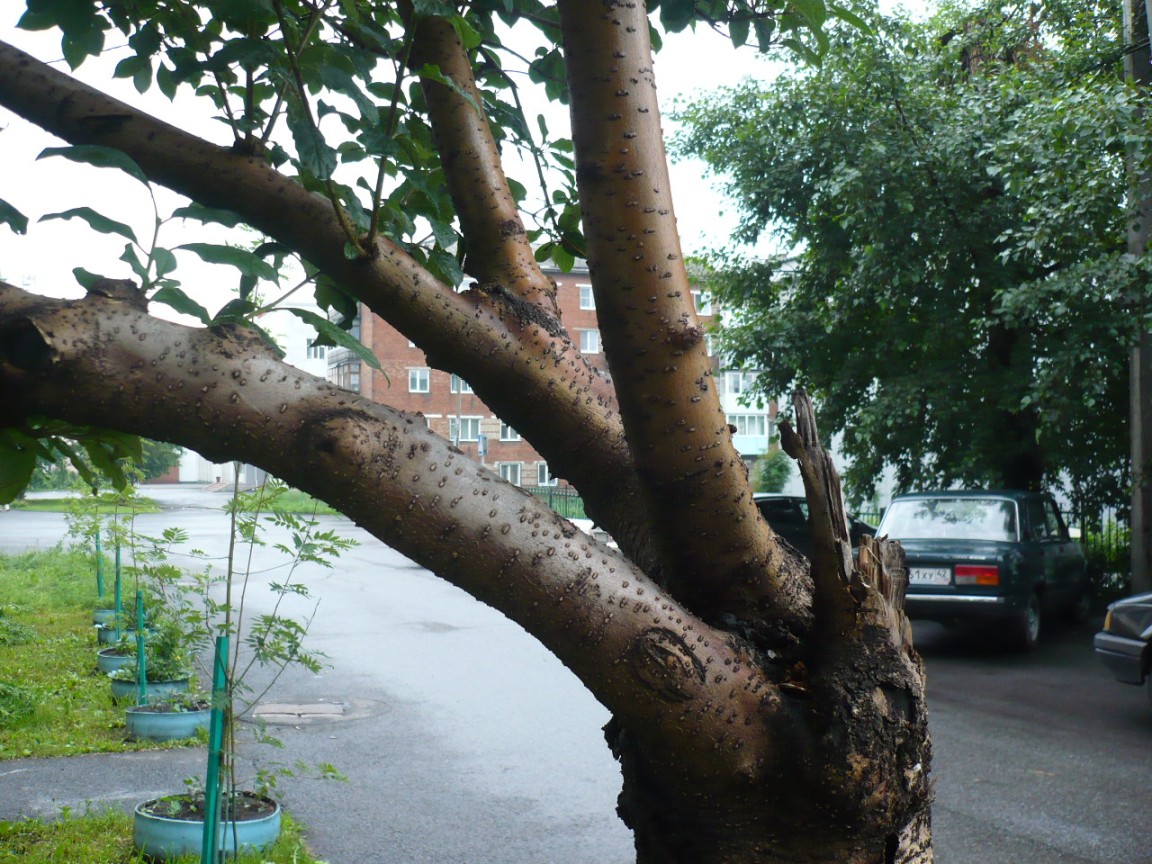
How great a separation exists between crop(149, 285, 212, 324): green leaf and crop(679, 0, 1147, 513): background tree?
10.7 m

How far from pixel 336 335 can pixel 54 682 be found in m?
8.09

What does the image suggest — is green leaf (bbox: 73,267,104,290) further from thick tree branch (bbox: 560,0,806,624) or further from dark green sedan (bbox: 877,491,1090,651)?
dark green sedan (bbox: 877,491,1090,651)

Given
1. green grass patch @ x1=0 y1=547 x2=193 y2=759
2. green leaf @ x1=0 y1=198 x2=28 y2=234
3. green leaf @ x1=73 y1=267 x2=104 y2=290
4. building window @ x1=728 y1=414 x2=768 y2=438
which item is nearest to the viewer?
green leaf @ x1=73 y1=267 x2=104 y2=290

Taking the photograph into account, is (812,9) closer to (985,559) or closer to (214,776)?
(214,776)

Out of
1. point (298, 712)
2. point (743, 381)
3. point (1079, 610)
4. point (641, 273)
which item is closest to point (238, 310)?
point (641, 273)

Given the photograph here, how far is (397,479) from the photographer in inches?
60.9

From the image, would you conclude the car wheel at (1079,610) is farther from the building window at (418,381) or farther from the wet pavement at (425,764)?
the building window at (418,381)

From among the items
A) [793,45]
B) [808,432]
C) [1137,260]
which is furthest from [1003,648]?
[808,432]

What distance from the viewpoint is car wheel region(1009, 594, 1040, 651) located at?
11062 millimetres

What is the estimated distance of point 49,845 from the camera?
4.89 m

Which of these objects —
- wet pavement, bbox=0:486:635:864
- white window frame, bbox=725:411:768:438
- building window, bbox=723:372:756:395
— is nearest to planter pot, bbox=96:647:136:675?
wet pavement, bbox=0:486:635:864

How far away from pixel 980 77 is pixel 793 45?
40.7 feet

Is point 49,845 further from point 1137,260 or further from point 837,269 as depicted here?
point 837,269

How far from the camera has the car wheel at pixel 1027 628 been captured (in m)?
11.1
